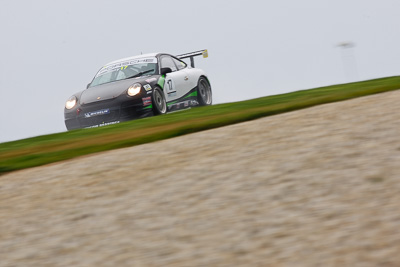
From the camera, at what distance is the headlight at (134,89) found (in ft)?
42.6

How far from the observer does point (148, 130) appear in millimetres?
8391

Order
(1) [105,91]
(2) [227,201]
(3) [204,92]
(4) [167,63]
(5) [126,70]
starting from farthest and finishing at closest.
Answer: (3) [204,92]
(4) [167,63]
(5) [126,70]
(1) [105,91]
(2) [227,201]

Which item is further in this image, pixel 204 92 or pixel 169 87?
pixel 204 92

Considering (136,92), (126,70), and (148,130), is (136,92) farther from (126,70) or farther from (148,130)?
(148,130)

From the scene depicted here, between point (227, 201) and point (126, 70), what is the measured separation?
9.65 m

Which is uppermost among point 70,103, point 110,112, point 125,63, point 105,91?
point 125,63

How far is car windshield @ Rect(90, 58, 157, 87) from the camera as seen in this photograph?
46.6 ft

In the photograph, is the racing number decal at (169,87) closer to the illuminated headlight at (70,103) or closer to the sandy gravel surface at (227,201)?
the illuminated headlight at (70,103)

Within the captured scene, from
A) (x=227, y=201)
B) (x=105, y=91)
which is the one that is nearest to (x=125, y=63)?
(x=105, y=91)

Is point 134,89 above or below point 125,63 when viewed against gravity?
below

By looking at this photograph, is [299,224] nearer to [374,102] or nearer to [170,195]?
[170,195]

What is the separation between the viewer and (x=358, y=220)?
4.36 metres

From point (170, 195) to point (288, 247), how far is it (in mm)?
1405

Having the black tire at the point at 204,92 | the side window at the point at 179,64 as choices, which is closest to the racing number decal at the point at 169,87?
the side window at the point at 179,64
